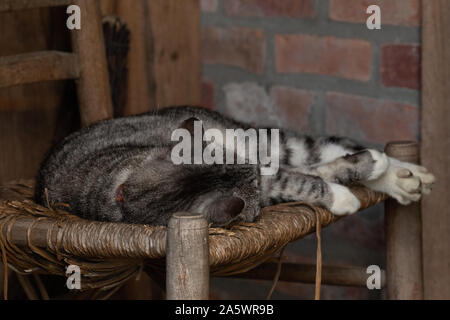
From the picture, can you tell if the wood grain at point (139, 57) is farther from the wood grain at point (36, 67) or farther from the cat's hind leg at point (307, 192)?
the cat's hind leg at point (307, 192)

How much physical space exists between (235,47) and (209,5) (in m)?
0.12

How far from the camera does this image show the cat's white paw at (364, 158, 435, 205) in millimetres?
1231

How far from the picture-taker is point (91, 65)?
1.41 metres

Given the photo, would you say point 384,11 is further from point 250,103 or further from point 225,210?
point 225,210

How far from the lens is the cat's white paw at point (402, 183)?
123 cm

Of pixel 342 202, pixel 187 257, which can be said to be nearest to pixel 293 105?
pixel 342 202

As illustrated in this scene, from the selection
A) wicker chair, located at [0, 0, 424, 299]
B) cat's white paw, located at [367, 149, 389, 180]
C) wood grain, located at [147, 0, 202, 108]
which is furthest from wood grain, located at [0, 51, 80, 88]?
cat's white paw, located at [367, 149, 389, 180]

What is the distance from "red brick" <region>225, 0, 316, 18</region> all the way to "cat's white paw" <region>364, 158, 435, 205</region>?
46 centimetres

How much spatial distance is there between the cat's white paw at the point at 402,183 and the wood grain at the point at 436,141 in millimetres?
162

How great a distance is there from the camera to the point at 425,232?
146 centimetres

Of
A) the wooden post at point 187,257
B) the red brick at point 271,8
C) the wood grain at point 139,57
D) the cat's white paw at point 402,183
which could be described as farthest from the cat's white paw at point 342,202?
the wood grain at point 139,57

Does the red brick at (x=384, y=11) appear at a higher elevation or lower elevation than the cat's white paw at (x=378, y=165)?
higher
